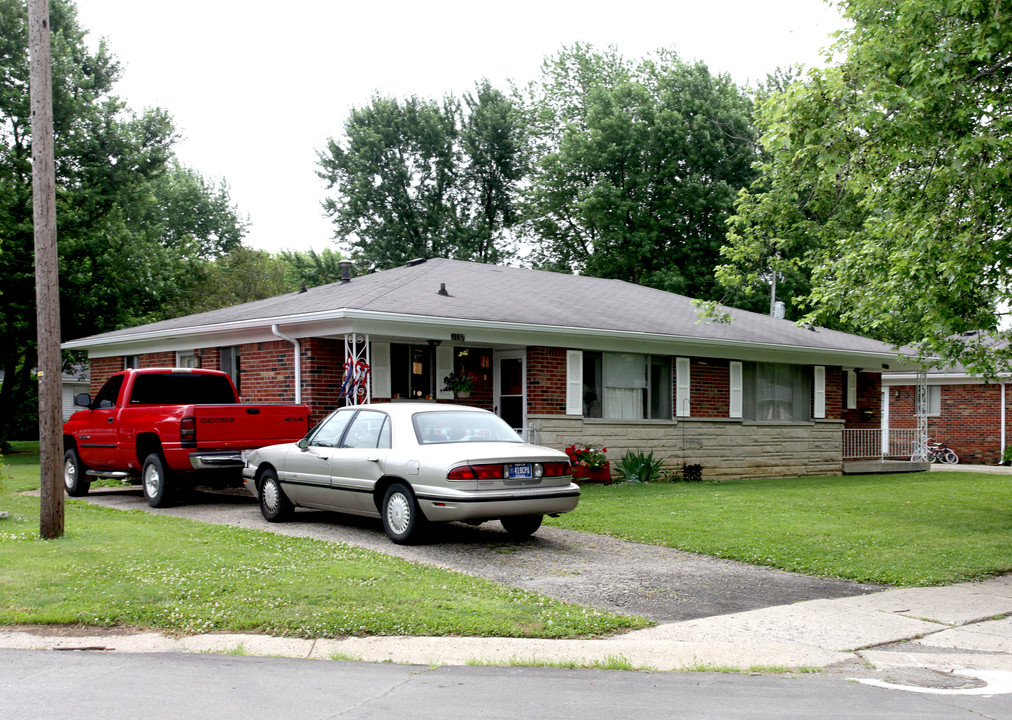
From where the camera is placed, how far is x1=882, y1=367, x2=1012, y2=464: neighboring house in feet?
94.7

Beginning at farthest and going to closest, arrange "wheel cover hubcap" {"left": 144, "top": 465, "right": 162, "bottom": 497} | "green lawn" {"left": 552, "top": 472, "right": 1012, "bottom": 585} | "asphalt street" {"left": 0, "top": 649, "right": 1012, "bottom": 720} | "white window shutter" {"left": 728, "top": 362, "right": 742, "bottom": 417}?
"white window shutter" {"left": 728, "top": 362, "right": 742, "bottom": 417}, "wheel cover hubcap" {"left": 144, "top": 465, "right": 162, "bottom": 497}, "green lawn" {"left": 552, "top": 472, "right": 1012, "bottom": 585}, "asphalt street" {"left": 0, "top": 649, "right": 1012, "bottom": 720}

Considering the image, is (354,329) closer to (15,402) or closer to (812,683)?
(812,683)

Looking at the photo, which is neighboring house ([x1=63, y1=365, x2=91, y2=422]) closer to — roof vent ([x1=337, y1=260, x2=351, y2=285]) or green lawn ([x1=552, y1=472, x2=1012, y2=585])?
roof vent ([x1=337, y1=260, x2=351, y2=285])

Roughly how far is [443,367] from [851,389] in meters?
12.6

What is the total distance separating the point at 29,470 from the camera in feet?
69.0

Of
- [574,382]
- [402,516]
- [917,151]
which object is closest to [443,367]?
[574,382]

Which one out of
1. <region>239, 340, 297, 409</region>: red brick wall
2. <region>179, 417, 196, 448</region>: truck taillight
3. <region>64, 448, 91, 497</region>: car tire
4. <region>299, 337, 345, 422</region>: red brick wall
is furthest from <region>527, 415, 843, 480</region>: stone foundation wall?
<region>64, 448, 91, 497</region>: car tire

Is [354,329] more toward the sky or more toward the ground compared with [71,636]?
more toward the sky

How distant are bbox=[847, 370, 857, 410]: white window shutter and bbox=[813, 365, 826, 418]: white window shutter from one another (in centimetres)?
198

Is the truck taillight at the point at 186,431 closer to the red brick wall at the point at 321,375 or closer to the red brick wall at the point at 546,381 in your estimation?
the red brick wall at the point at 321,375

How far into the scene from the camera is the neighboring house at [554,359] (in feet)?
54.5

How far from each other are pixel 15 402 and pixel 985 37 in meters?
29.6

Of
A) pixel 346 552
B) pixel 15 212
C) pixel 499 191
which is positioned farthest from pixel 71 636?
pixel 499 191

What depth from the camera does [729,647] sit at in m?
6.46
